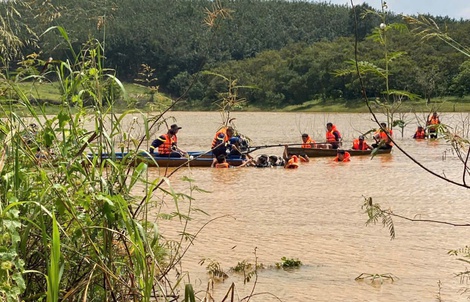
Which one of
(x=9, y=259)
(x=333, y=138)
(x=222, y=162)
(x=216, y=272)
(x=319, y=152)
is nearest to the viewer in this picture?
(x=9, y=259)

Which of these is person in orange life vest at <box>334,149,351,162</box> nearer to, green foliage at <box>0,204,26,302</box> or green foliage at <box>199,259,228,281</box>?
green foliage at <box>199,259,228,281</box>

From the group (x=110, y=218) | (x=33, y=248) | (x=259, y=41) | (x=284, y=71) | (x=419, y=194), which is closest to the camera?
(x=110, y=218)

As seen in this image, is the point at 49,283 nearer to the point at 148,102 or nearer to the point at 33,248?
the point at 33,248

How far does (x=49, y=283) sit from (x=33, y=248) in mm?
687

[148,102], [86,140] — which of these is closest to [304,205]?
[148,102]

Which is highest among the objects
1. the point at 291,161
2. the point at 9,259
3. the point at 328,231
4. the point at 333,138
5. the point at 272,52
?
the point at 272,52

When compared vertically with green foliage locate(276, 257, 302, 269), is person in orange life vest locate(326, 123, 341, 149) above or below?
above

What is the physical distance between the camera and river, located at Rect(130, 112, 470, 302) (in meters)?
7.35

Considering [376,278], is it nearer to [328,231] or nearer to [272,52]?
[328,231]

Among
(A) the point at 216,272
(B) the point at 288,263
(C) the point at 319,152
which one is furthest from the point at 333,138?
(A) the point at 216,272

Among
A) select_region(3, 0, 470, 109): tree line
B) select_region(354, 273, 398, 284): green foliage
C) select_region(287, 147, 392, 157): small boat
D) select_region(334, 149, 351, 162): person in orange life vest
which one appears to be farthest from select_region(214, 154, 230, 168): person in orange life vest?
select_region(354, 273, 398, 284): green foliage

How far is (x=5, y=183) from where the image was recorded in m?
3.99

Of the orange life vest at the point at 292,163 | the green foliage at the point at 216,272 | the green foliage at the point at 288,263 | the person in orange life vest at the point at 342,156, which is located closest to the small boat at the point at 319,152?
the person in orange life vest at the point at 342,156

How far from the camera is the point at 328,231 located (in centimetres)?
1044
